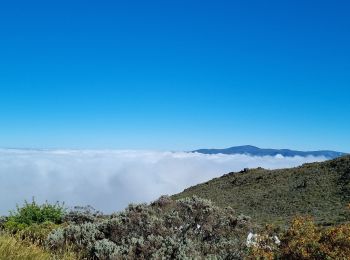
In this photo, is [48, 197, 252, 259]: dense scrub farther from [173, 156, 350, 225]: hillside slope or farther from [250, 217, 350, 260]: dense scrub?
[173, 156, 350, 225]: hillside slope

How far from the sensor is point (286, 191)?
1837 inches

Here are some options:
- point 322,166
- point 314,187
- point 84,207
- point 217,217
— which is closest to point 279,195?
point 314,187

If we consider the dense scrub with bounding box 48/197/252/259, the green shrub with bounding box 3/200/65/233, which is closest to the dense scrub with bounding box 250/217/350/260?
the dense scrub with bounding box 48/197/252/259

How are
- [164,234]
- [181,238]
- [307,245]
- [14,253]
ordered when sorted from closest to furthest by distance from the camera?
[14,253]
[307,245]
[181,238]
[164,234]

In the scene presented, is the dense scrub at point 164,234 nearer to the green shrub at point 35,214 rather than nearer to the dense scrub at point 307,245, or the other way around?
the dense scrub at point 307,245

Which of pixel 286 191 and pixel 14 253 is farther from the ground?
pixel 14 253

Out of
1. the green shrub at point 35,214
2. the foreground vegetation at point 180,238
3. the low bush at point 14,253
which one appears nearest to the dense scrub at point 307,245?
the foreground vegetation at point 180,238

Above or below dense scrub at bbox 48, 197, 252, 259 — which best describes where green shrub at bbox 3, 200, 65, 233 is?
below

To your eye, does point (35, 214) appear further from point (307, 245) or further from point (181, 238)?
point (307, 245)

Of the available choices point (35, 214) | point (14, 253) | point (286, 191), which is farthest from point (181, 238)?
point (286, 191)

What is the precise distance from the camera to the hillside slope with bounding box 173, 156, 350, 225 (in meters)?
37.8

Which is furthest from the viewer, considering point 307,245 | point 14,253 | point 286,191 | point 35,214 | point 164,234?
point 286,191

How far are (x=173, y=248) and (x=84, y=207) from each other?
12479 millimetres

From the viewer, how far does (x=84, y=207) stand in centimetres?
2275
